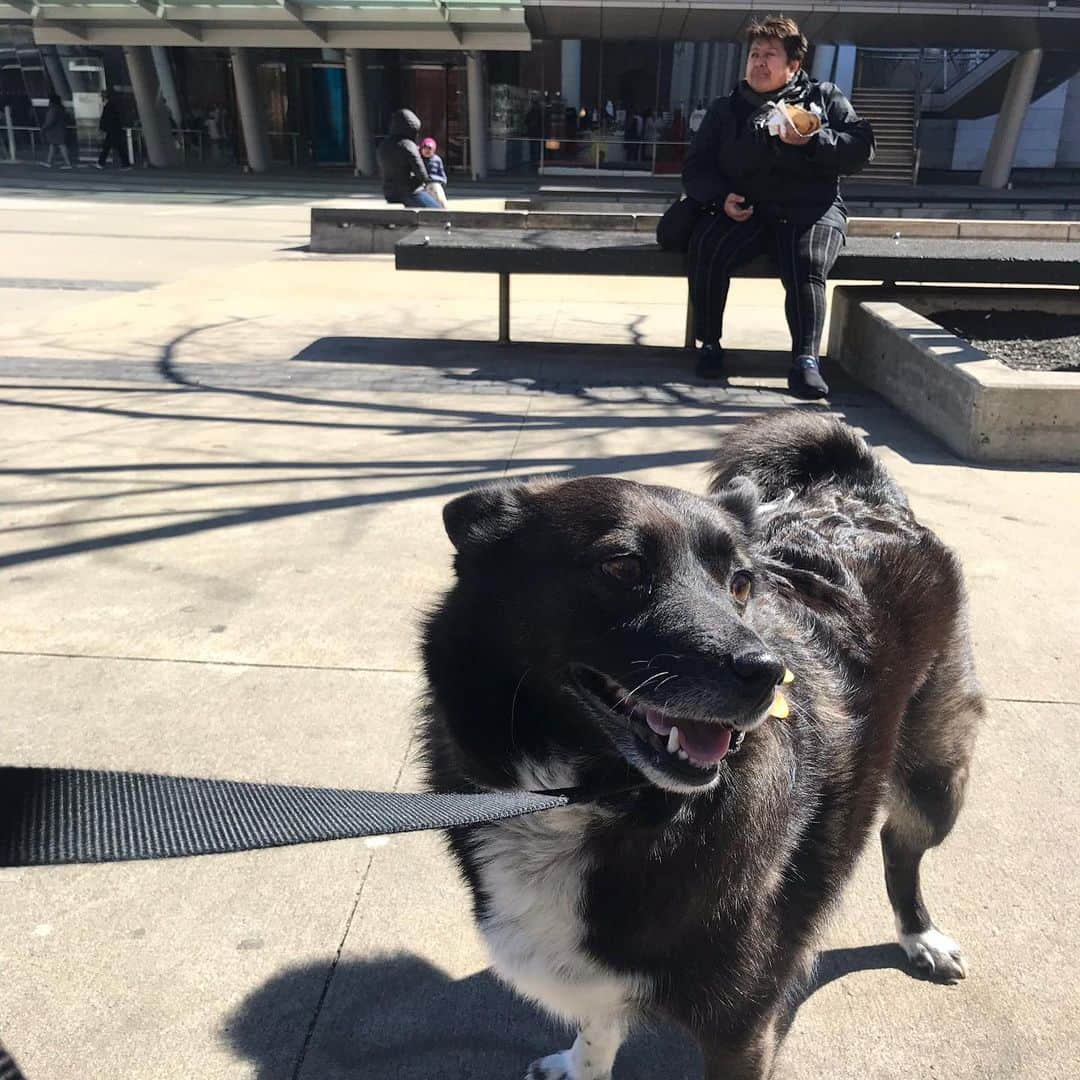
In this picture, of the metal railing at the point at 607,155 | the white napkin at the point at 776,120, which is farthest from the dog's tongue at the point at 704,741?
the metal railing at the point at 607,155

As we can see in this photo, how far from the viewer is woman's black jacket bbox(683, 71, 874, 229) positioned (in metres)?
6.79

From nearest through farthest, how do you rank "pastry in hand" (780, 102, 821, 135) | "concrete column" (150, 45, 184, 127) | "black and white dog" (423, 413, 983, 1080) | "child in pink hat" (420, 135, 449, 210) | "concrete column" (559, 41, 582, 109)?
1. "black and white dog" (423, 413, 983, 1080)
2. "pastry in hand" (780, 102, 821, 135)
3. "child in pink hat" (420, 135, 449, 210)
4. "concrete column" (559, 41, 582, 109)
5. "concrete column" (150, 45, 184, 127)

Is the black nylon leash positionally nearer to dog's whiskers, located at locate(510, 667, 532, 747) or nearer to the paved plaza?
dog's whiskers, located at locate(510, 667, 532, 747)

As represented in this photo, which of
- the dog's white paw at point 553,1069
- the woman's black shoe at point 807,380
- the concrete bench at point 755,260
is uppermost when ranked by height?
the concrete bench at point 755,260

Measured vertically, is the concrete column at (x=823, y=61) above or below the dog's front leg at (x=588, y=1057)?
above

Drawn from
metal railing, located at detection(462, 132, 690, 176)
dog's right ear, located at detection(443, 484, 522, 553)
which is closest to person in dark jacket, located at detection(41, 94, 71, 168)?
metal railing, located at detection(462, 132, 690, 176)

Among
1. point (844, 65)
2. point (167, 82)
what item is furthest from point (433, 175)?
point (167, 82)

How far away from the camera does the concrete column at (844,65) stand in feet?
99.9

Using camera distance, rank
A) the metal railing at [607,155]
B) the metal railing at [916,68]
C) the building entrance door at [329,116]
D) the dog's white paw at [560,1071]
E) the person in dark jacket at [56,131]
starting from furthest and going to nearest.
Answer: the building entrance door at [329,116], the person in dark jacket at [56,131], the metal railing at [916,68], the metal railing at [607,155], the dog's white paw at [560,1071]

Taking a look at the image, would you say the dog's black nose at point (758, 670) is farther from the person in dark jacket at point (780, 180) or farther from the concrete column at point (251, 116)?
the concrete column at point (251, 116)

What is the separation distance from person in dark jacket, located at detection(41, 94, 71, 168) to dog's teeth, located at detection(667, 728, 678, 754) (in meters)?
38.0

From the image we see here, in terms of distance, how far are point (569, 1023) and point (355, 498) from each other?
11.2 feet

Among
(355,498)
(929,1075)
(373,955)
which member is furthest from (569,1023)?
(355,498)

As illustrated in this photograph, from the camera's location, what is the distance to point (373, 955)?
2.29m
